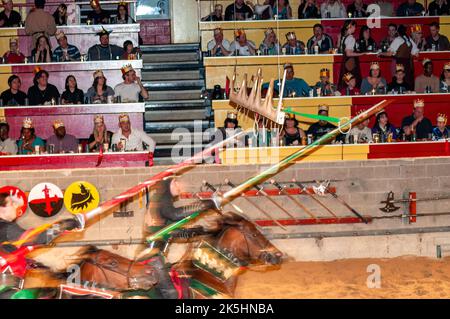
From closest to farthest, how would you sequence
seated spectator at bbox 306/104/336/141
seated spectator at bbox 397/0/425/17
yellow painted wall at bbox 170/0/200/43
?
seated spectator at bbox 306/104/336/141, seated spectator at bbox 397/0/425/17, yellow painted wall at bbox 170/0/200/43

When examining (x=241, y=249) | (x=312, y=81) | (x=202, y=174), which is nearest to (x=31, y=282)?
(x=241, y=249)

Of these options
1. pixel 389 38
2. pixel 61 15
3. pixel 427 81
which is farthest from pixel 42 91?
pixel 427 81

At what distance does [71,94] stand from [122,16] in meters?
2.45

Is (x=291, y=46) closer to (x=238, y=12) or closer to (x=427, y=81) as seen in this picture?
(x=238, y=12)

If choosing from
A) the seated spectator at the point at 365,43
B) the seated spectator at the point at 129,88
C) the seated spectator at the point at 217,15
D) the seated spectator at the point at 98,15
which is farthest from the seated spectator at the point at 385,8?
the seated spectator at the point at 98,15

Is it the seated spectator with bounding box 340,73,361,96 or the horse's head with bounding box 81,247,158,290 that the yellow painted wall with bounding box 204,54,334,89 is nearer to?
the seated spectator with bounding box 340,73,361,96

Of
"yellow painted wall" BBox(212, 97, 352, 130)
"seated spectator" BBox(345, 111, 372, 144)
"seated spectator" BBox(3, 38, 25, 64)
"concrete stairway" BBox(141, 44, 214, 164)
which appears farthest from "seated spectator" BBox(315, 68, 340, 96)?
"seated spectator" BBox(3, 38, 25, 64)

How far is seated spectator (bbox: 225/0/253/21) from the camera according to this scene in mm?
18562

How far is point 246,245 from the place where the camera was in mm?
10633

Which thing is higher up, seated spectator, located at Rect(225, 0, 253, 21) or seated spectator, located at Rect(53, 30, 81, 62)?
seated spectator, located at Rect(225, 0, 253, 21)

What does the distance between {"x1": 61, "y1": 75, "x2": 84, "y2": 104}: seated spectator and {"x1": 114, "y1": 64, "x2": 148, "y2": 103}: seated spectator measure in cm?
73

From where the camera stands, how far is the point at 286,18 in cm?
1862
